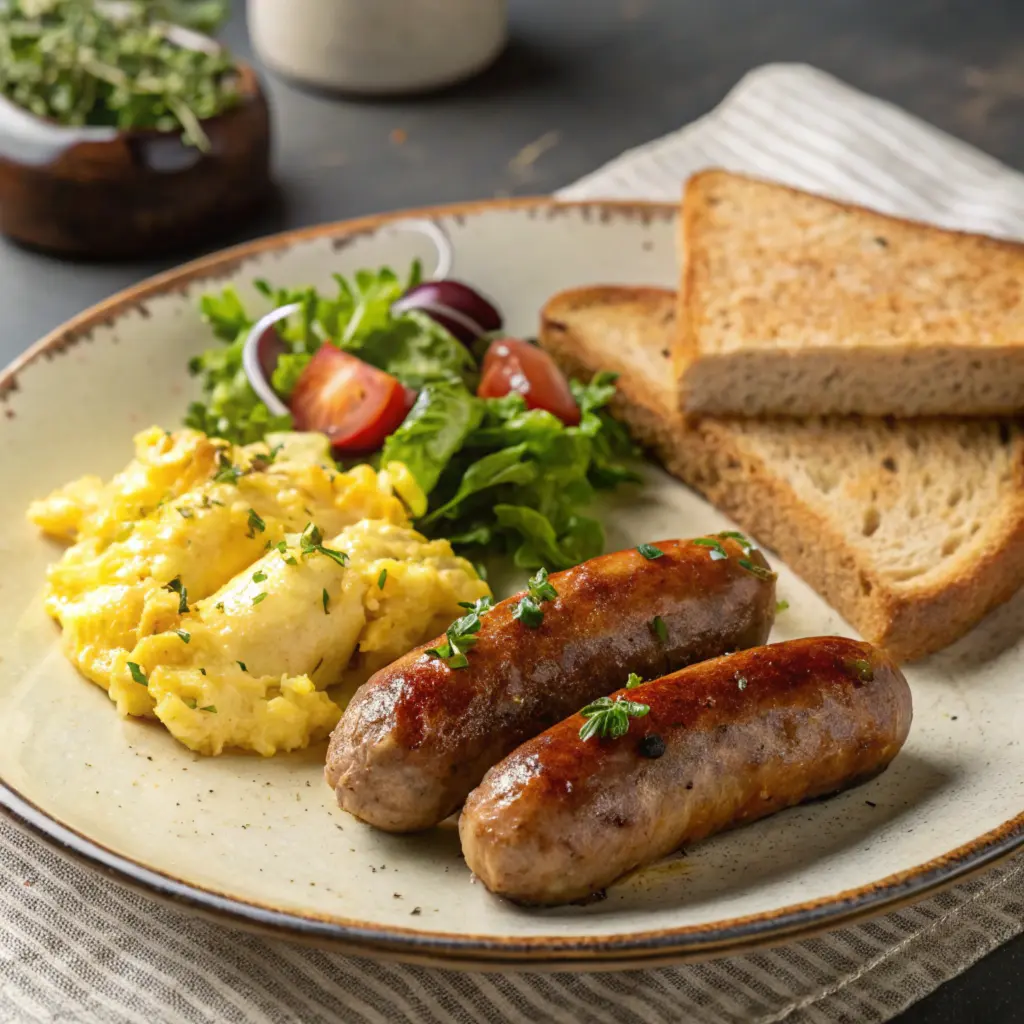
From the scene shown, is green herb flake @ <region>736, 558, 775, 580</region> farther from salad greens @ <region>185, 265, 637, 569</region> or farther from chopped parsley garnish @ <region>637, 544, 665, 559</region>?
salad greens @ <region>185, 265, 637, 569</region>

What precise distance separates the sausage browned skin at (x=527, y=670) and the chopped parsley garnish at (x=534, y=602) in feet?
0.04

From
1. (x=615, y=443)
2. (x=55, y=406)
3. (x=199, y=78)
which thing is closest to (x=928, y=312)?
(x=615, y=443)

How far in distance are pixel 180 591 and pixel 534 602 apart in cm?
87

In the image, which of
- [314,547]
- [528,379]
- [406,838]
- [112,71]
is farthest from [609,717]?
[112,71]

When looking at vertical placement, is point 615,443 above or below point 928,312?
below

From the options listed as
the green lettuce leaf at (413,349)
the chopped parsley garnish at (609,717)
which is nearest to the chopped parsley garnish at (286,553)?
the chopped parsley garnish at (609,717)

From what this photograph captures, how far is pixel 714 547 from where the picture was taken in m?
3.25

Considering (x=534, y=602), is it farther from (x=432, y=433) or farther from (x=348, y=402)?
(x=348, y=402)

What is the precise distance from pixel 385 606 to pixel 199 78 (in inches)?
127

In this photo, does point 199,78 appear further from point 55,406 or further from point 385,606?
point 385,606

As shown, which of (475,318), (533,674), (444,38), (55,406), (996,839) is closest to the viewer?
(996,839)

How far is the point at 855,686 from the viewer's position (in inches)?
114

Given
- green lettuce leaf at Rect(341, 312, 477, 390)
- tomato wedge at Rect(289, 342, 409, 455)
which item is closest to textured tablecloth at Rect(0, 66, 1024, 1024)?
tomato wedge at Rect(289, 342, 409, 455)

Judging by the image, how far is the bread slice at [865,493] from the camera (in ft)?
12.0
